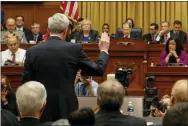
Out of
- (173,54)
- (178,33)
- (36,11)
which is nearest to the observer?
(173,54)

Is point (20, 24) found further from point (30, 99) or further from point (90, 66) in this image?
point (30, 99)

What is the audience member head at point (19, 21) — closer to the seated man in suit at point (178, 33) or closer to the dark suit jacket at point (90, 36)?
the dark suit jacket at point (90, 36)

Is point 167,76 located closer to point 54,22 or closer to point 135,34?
point 135,34

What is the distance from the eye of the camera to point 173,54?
8945 mm

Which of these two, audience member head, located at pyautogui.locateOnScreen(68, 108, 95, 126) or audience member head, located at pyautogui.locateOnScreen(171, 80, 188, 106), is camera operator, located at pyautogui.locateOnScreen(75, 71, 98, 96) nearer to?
audience member head, located at pyautogui.locateOnScreen(171, 80, 188, 106)

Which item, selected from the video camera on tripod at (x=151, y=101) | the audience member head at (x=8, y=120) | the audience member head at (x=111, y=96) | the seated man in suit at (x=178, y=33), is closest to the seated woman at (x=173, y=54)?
the video camera on tripod at (x=151, y=101)

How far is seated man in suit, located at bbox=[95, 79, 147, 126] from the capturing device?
3408 mm

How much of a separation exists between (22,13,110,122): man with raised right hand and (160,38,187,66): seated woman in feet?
16.5

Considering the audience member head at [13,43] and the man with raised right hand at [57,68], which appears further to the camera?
the audience member head at [13,43]

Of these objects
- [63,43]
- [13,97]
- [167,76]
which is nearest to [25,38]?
[167,76]

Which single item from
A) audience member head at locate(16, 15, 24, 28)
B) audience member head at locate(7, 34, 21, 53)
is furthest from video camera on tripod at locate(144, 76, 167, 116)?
audience member head at locate(16, 15, 24, 28)

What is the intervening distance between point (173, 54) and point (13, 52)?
2.78 m

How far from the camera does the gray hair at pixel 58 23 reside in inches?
156

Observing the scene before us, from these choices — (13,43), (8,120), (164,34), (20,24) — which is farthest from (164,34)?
(8,120)
